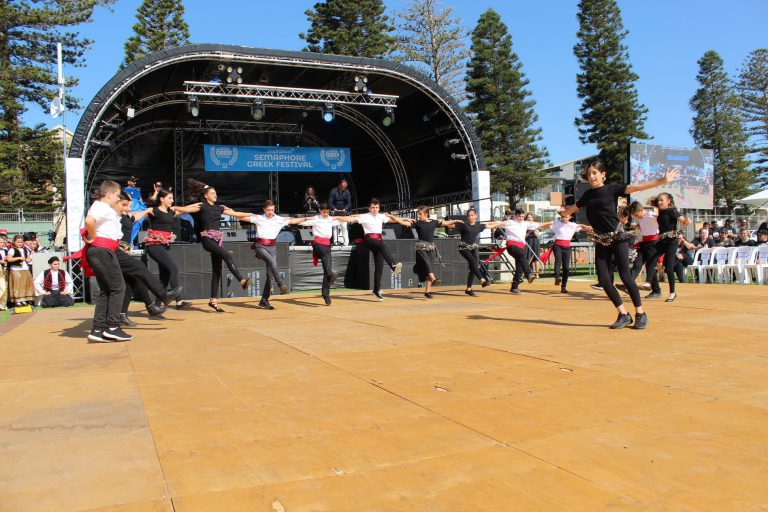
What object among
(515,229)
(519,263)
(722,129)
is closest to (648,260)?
(519,263)

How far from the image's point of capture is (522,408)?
3703mm

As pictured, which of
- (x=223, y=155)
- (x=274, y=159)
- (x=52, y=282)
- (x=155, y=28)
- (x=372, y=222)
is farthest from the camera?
(x=155, y=28)

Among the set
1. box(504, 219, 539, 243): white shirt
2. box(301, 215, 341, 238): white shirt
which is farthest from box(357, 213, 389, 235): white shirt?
box(504, 219, 539, 243): white shirt

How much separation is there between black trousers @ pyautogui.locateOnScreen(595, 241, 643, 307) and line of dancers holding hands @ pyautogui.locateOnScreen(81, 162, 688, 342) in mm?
12

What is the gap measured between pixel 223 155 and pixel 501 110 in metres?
24.1

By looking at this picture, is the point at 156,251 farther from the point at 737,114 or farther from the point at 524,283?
the point at 737,114

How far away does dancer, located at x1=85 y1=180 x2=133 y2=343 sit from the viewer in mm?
6617

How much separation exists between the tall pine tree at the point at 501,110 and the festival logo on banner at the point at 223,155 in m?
22.5

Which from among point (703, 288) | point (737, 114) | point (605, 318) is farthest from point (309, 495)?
point (737, 114)

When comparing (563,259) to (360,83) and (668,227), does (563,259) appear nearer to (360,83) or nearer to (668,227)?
(668,227)

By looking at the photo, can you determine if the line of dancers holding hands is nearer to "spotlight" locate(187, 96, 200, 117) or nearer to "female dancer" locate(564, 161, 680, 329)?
"female dancer" locate(564, 161, 680, 329)

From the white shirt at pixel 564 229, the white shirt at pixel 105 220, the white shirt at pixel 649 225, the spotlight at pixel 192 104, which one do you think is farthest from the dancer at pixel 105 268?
the spotlight at pixel 192 104

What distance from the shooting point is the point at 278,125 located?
2284 centimetres

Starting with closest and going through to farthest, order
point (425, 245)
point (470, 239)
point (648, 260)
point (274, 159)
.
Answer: point (648, 260), point (425, 245), point (470, 239), point (274, 159)
